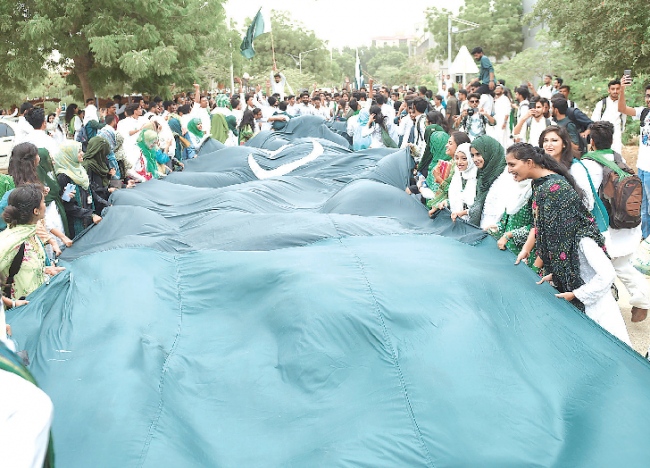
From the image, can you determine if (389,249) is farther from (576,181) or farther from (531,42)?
(531,42)

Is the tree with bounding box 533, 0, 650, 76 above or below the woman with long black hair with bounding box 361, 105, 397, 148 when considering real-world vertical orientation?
above

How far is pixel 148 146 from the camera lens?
27.6 ft

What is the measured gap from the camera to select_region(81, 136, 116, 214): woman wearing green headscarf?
6.70m

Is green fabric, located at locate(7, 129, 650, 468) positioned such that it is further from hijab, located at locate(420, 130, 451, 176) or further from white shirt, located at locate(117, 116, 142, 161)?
white shirt, located at locate(117, 116, 142, 161)

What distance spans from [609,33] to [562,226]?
844 centimetres

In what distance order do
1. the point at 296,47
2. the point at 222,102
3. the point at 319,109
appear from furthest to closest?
the point at 296,47 < the point at 319,109 < the point at 222,102

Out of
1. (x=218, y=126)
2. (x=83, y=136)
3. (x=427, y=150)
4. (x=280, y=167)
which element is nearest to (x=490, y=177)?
(x=427, y=150)

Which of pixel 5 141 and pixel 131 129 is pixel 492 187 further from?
pixel 5 141

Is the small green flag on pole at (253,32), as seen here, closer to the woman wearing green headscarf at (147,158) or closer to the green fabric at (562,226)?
the woman wearing green headscarf at (147,158)

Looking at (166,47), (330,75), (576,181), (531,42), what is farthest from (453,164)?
(330,75)

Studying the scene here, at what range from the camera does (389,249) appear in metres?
4.20

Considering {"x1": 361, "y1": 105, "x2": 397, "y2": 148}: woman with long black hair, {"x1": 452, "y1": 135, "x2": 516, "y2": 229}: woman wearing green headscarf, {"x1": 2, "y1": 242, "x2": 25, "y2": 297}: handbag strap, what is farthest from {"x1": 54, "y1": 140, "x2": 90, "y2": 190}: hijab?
{"x1": 361, "y1": 105, "x2": 397, "y2": 148}: woman with long black hair

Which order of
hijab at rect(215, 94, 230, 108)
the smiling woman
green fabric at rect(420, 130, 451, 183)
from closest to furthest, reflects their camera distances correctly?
the smiling woman < green fabric at rect(420, 130, 451, 183) < hijab at rect(215, 94, 230, 108)

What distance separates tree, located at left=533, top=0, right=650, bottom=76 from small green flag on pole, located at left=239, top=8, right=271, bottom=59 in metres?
8.08
